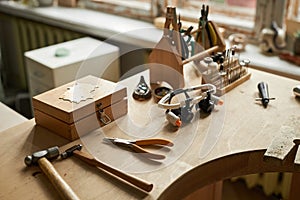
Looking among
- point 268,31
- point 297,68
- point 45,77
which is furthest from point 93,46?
point 297,68

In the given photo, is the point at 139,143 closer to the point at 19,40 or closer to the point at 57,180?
the point at 57,180

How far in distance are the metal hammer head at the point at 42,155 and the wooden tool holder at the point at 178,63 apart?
480 mm

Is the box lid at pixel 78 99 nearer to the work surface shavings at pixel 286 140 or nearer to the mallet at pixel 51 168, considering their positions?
the mallet at pixel 51 168

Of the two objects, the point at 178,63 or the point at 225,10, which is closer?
the point at 178,63

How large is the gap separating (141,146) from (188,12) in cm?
153

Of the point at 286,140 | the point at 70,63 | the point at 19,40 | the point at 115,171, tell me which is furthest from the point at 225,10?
the point at 115,171

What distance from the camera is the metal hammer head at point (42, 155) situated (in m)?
1.00

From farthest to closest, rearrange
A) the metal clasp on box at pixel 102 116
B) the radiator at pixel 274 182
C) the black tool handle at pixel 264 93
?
the radiator at pixel 274 182, the black tool handle at pixel 264 93, the metal clasp on box at pixel 102 116

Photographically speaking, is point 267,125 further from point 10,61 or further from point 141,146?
point 10,61

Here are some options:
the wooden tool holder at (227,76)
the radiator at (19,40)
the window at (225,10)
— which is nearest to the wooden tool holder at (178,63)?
the wooden tool holder at (227,76)

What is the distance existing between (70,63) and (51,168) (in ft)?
3.64

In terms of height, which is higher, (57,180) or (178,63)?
(178,63)

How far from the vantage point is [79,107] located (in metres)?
1.09

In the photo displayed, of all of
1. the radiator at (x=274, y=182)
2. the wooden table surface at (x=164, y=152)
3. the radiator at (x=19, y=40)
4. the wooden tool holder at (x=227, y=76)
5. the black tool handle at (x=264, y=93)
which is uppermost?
the wooden tool holder at (x=227, y=76)
